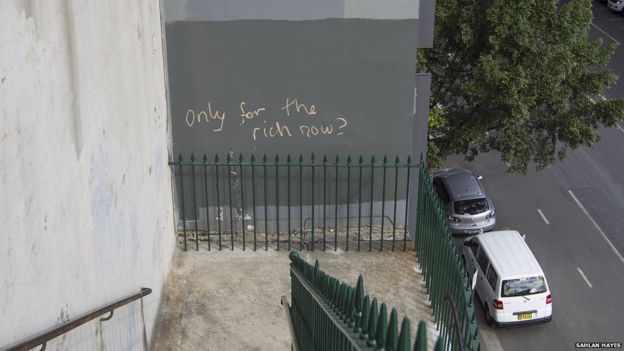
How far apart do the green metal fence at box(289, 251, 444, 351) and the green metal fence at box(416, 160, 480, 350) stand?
101 cm

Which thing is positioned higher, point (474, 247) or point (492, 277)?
point (474, 247)

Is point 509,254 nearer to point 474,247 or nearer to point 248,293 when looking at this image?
point 474,247

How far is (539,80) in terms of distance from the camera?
51.3 ft

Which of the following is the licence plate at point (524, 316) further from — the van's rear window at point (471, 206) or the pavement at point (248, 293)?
the pavement at point (248, 293)

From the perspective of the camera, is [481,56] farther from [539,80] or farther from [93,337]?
[93,337]

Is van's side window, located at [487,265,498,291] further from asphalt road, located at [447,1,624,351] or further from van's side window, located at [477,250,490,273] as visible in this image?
asphalt road, located at [447,1,624,351]

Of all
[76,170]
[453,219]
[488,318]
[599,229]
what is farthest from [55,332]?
[599,229]

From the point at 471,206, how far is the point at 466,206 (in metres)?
0.13

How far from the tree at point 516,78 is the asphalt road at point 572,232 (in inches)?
98.0

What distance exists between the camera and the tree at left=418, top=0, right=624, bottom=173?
1555cm

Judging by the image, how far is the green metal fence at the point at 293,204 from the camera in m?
9.09

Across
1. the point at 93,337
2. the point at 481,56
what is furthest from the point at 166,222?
the point at 481,56

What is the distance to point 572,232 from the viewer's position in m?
19.1

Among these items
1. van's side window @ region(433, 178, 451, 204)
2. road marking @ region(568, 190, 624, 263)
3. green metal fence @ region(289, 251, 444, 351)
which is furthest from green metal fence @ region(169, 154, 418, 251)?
road marking @ region(568, 190, 624, 263)
